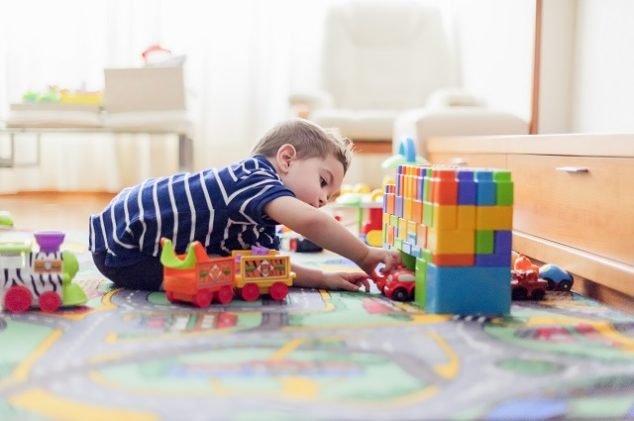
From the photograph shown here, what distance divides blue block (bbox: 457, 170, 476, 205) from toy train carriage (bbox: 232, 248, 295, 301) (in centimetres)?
29

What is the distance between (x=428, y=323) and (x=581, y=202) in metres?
0.47

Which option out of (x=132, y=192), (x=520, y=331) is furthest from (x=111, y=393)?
(x=132, y=192)

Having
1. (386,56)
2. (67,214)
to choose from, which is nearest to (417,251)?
(67,214)

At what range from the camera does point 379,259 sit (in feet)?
4.00

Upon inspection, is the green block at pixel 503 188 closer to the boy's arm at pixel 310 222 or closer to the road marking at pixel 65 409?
the boy's arm at pixel 310 222

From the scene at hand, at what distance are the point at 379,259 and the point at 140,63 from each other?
238cm

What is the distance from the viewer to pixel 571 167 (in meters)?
1.32

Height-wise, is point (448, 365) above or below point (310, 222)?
below

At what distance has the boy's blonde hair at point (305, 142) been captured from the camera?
127 centimetres

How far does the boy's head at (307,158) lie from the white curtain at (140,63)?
2.00 m

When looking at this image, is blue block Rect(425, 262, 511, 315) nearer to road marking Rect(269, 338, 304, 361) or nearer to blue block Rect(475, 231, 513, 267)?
blue block Rect(475, 231, 513, 267)

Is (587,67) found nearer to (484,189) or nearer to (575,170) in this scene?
(575,170)

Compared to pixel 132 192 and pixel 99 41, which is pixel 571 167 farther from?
pixel 99 41

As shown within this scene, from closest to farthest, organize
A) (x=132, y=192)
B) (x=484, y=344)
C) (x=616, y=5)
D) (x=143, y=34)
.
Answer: (x=484, y=344), (x=132, y=192), (x=616, y=5), (x=143, y=34)
